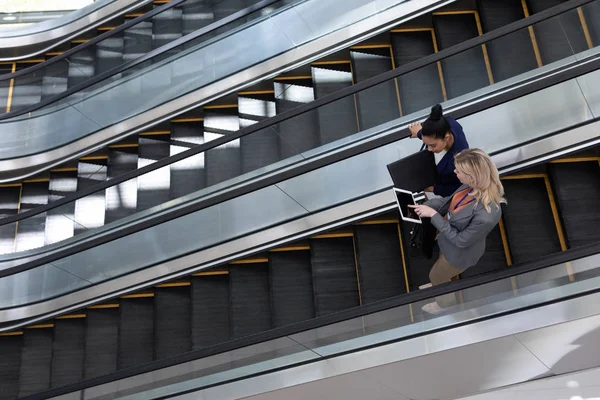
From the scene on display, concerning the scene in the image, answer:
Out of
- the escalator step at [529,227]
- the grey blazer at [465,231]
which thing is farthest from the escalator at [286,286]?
the grey blazer at [465,231]

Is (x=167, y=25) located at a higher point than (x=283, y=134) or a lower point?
higher

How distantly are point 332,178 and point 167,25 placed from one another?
389 cm

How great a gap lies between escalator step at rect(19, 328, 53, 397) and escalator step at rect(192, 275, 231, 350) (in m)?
1.95

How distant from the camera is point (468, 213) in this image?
13.3 feet

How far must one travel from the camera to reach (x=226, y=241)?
6.48 meters

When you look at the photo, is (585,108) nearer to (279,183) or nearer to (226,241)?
(279,183)

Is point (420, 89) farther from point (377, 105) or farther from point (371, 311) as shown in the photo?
point (371, 311)

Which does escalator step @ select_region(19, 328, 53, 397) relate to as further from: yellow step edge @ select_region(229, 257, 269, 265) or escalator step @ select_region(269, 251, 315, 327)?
escalator step @ select_region(269, 251, 315, 327)

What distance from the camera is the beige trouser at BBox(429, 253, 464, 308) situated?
13.7 ft

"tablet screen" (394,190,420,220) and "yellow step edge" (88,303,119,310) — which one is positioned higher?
"yellow step edge" (88,303,119,310)

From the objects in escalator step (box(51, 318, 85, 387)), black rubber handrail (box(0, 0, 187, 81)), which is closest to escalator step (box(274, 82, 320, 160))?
escalator step (box(51, 318, 85, 387))

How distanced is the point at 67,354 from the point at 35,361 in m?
0.58

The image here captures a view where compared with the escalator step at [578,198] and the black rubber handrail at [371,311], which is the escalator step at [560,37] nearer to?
the escalator step at [578,198]

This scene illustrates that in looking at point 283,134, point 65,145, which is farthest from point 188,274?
point 65,145
